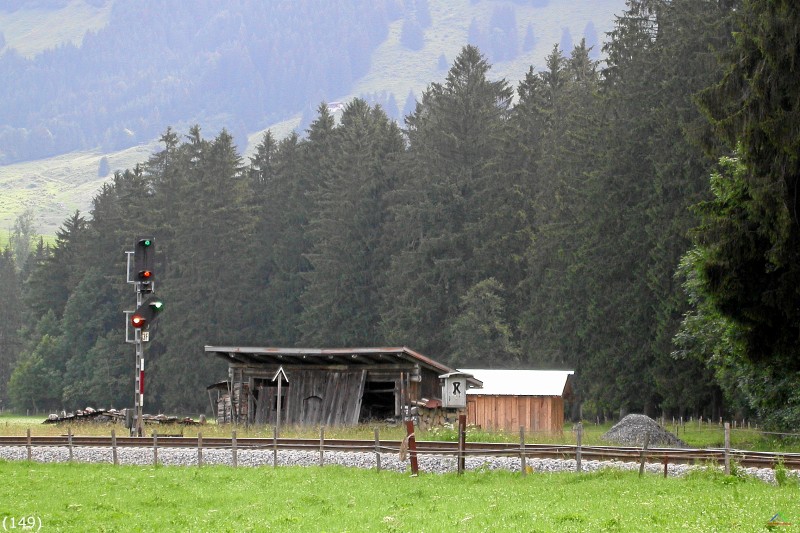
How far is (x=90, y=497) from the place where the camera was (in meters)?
25.5

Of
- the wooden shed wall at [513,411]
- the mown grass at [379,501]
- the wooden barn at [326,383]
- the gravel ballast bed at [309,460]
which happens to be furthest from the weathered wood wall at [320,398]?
the mown grass at [379,501]

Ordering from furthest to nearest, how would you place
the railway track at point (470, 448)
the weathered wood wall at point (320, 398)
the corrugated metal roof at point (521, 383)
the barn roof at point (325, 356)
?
the corrugated metal roof at point (521, 383), the weathered wood wall at point (320, 398), the barn roof at point (325, 356), the railway track at point (470, 448)

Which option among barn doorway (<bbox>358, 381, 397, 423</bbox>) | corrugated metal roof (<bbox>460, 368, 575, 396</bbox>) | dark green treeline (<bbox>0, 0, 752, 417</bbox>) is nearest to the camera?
barn doorway (<bbox>358, 381, 397, 423</bbox>)

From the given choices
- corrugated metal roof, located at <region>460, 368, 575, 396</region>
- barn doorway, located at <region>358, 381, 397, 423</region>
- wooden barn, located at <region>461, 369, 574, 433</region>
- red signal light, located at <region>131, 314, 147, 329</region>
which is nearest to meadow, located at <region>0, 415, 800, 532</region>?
red signal light, located at <region>131, 314, 147, 329</region>

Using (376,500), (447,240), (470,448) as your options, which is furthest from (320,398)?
(447,240)

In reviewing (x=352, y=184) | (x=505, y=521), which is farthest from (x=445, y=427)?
(x=352, y=184)

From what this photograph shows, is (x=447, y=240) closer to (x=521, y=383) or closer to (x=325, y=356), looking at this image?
(x=521, y=383)

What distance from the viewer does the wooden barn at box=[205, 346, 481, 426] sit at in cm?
4784

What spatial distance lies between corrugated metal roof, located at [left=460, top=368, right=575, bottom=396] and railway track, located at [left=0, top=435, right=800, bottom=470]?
1577 cm

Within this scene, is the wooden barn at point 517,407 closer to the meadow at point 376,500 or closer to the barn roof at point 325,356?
the barn roof at point 325,356

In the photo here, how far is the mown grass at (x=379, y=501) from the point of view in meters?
19.2

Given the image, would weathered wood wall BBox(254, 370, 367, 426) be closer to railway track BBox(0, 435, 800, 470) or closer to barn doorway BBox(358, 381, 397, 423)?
barn doorway BBox(358, 381, 397, 423)

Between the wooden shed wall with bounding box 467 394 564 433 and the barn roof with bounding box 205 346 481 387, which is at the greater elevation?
the barn roof with bounding box 205 346 481 387

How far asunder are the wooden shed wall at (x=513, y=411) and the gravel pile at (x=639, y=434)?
946 cm
